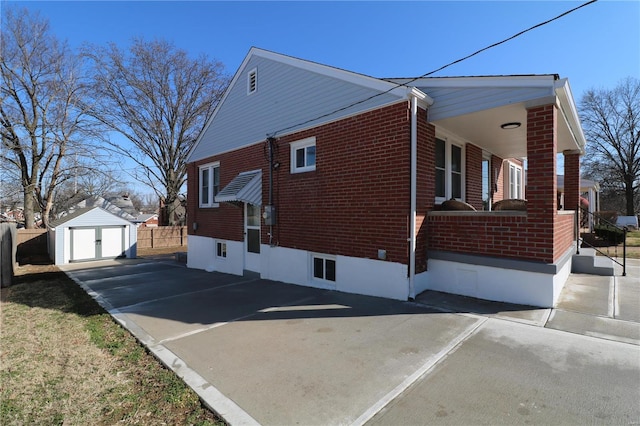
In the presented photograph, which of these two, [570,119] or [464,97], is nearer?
[464,97]

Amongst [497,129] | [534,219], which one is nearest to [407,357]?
[534,219]

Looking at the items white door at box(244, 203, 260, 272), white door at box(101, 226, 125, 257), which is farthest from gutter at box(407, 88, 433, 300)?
white door at box(101, 226, 125, 257)

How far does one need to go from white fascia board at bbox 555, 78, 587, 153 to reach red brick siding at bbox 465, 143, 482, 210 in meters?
2.10

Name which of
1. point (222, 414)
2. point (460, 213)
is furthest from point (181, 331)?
point (460, 213)

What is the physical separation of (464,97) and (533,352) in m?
4.30

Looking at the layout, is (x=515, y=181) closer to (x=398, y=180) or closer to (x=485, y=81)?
(x=485, y=81)

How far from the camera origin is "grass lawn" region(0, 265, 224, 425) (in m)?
2.70

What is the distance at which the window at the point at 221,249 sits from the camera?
11234 millimetres

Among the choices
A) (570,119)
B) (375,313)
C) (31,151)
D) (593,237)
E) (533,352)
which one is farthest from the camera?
(31,151)

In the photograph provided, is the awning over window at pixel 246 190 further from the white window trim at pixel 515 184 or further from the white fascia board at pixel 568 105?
the white window trim at pixel 515 184

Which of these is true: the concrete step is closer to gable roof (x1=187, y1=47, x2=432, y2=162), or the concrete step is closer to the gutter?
the gutter

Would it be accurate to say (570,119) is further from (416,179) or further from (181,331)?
(181,331)

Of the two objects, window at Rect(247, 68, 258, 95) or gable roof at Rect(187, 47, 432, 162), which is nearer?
gable roof at Rect(187, 47, 432, 162)

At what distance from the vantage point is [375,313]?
506cm
